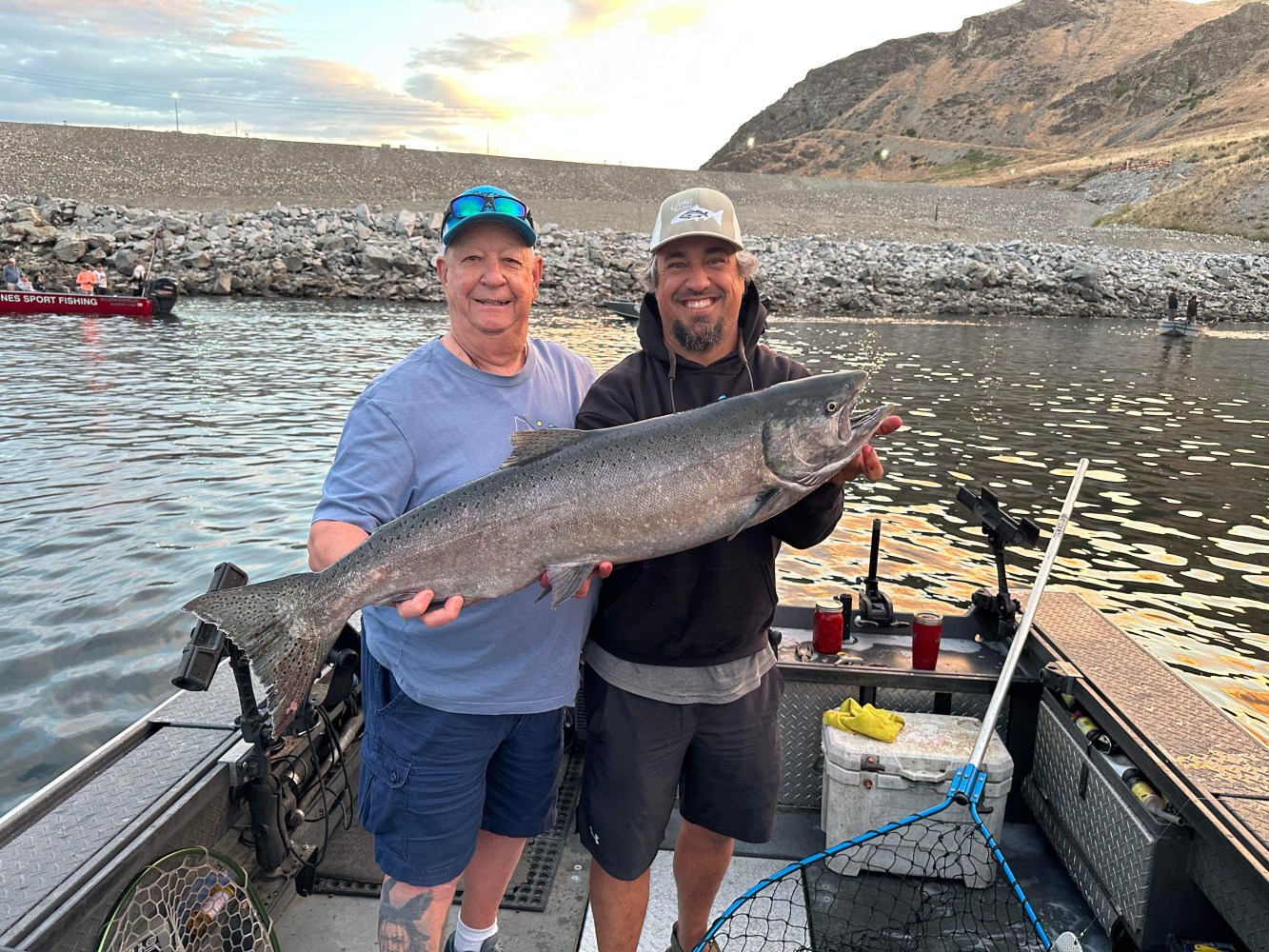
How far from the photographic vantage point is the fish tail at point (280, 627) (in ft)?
9.68

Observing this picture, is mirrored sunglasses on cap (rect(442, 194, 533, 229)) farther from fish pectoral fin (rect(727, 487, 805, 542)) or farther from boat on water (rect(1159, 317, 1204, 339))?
boat on water (rect(1159, 317, 1204, 339))

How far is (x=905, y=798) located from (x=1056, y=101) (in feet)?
547

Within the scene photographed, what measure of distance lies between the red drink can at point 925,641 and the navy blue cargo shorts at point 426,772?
236 cm

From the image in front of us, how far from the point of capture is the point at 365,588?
2986 mm

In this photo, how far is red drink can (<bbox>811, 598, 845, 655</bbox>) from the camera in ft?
15.7

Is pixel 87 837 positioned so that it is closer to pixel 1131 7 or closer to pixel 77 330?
pixel 77 330

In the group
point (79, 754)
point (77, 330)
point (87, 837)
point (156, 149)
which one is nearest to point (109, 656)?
point (79, 754)

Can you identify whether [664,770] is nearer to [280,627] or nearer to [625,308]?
[280,627]

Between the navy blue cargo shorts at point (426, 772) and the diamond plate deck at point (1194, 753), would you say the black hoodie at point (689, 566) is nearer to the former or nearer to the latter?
the navy blue cargo shorts at point (426, 772)

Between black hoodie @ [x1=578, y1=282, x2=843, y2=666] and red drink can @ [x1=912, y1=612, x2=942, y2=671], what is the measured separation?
4.97 ft

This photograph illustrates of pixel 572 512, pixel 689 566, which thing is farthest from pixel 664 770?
pixel 572 512

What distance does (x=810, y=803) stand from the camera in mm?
4965

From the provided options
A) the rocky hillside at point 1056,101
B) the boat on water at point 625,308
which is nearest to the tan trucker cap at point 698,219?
the boat on water at point 625,308

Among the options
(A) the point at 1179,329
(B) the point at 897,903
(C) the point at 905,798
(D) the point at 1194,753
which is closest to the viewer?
(D) the point at 1194,753
